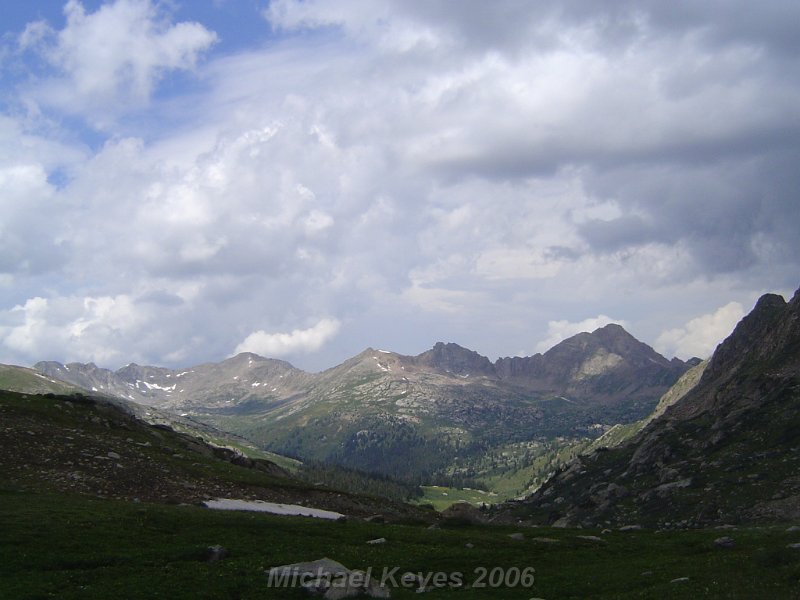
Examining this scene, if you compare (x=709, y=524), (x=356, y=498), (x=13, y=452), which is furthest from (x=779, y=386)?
(x=13, y=452)

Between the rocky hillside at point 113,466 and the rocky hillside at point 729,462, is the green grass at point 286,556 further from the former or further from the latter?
the rocky hillside at point 729,462

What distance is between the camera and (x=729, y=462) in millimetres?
121812

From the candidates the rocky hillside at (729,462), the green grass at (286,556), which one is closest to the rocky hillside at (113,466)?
the green grass at (286,556)

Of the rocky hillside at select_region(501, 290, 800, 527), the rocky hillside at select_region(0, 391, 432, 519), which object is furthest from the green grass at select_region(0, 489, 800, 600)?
the rocky hillside at select_region(501, 290, 800, 527)

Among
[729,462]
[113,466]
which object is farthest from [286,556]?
[729,462]

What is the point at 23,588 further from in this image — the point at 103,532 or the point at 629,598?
the point at 629,598

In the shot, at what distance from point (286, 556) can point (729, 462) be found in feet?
370

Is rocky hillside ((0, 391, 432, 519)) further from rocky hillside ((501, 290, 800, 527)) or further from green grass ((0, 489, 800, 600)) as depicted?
rocky hillside ((501, 290, 800, 527))

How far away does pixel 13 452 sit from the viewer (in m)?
62.8

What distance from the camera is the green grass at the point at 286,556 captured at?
3203 cm

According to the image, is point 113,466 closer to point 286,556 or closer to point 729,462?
point 286,556

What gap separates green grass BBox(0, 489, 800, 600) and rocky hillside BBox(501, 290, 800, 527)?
5244 centimetres

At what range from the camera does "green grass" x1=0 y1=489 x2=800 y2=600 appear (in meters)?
32.0

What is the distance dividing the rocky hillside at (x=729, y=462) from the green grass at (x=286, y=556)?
52438mm
